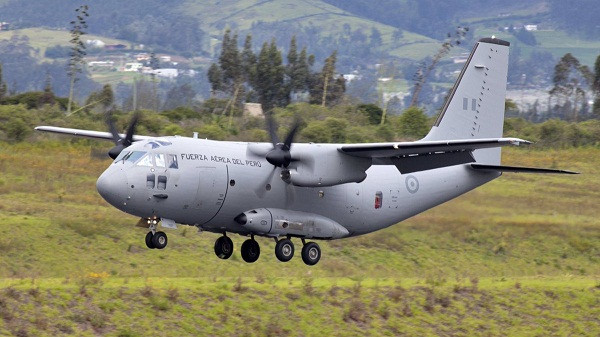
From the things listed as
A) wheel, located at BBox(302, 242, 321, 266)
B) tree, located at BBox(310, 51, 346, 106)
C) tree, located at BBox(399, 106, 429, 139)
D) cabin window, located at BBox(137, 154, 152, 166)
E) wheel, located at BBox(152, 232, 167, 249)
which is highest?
tree, located at BBox(310, 51, 346, 106)

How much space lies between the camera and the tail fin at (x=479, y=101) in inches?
1491

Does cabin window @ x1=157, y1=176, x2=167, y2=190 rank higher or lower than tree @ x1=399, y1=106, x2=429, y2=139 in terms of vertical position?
lower

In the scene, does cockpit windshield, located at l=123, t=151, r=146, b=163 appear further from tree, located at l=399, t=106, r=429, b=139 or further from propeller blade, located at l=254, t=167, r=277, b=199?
tree, located at l=399, t=106, r=429, b=139

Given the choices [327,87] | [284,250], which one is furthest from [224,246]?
[327,87]

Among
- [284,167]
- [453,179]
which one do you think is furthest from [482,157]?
[284,167]

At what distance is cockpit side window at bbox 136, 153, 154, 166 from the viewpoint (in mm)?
29647

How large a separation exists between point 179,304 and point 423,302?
10250 mm

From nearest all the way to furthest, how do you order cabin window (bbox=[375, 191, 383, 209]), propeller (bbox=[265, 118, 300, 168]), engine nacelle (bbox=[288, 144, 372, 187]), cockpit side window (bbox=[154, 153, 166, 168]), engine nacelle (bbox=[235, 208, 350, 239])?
cockpit side window (bbox=[154, 153, 166, 168]) < engine nacelle (bbox=[235, 208, 350, 239]) < propeller (bbox=[265, 118, 300, 168]) < engine nacelle (bbox=[288, 144, 372, 187]) < cabin window (bbox=[375, 191, 383, 209])

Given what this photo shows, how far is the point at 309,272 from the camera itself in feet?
147

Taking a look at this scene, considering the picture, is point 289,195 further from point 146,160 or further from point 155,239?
point 146,160

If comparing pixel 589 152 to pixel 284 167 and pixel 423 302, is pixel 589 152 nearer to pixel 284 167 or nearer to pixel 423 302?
pixel 423 302

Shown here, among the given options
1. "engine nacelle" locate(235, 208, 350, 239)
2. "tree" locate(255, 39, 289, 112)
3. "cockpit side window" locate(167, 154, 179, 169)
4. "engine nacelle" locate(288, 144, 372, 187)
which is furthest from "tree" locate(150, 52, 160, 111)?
"cockpit side window" locate(167, 154, 179, 169)

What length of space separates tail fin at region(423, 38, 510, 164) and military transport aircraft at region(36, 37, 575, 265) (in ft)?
5.35

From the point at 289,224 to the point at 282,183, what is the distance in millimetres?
1286
